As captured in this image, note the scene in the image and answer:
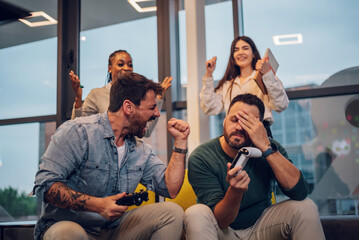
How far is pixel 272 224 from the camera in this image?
1.75m

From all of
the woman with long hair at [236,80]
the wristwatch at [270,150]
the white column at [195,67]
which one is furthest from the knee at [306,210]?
the white column at [195,67]

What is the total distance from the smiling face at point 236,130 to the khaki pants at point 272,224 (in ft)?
1.10

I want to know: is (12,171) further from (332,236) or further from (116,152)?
(332,236)

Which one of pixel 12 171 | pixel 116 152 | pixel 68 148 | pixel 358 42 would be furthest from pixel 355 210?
pixel 12 171

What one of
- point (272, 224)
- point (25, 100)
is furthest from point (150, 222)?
point (25, 100)

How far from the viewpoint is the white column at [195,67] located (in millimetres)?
3379

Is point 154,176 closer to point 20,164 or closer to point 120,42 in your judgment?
point 120,42

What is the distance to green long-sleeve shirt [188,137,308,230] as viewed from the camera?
1.77 metres

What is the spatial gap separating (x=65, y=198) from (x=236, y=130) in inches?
34.3

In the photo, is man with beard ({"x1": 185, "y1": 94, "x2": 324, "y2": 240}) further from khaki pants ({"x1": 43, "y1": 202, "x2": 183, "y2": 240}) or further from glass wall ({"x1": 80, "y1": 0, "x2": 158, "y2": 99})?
glass wall ({"x1": 80, "y1": 0, "x2": 158, "y2": 99})

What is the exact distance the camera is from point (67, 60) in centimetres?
406

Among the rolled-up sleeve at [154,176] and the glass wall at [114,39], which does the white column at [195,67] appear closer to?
the glass wall at [114,39]

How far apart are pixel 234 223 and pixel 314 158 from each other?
1.66 m

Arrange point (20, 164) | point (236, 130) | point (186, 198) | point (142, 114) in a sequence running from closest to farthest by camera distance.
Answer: point (142, 114) < point (236, 130) < point (186, 198) < point (20, 164)
